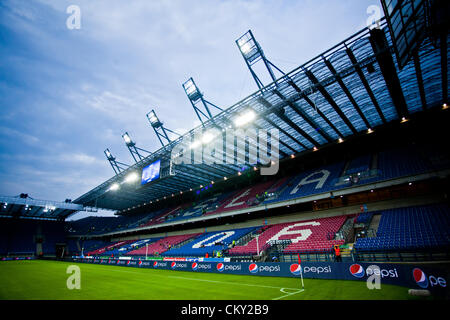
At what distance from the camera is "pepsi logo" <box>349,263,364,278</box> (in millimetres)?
10594

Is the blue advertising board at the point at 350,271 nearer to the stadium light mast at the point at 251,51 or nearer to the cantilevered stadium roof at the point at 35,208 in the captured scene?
the stadium light mast at the point at 251,51

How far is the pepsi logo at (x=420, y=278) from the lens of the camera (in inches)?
305

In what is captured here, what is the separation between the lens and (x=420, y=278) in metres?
8.00

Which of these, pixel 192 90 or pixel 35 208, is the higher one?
pixel 192 90

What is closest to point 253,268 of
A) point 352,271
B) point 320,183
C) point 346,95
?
point 352,271

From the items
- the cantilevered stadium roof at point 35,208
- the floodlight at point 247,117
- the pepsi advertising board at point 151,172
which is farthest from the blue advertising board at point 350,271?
the cantilevered stadium roof at point 35,208

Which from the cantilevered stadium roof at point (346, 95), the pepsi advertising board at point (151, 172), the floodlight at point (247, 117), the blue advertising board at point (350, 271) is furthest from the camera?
the pepsi advertising board at point (151, 172)

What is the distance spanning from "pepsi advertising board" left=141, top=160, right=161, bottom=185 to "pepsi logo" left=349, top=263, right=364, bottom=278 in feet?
76.3

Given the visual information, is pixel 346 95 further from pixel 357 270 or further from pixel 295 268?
pixel 295 268

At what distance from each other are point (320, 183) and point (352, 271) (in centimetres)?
1512

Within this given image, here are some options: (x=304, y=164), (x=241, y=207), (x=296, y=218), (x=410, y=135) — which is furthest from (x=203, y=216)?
(x=410, y=135)

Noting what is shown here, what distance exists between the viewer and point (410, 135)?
24.4m
